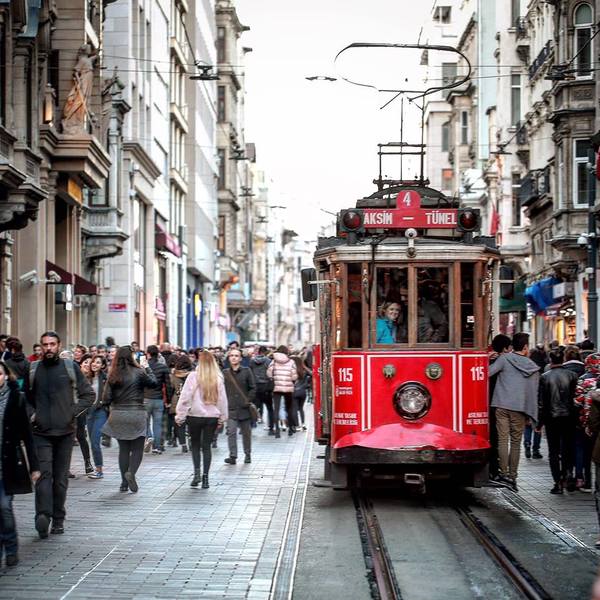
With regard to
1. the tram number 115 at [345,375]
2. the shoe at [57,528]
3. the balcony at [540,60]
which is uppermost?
the balcony at [540,60]

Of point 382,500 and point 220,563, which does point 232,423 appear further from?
point 220,563

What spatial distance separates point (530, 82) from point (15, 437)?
42993 millimetres

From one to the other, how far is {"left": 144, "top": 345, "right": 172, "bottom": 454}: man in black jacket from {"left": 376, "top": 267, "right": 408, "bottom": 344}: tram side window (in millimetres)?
8056

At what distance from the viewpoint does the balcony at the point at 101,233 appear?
1624 inches

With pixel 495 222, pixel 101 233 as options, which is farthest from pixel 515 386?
pixel 495 222

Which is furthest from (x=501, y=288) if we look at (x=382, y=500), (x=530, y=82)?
(x=530, y=82)

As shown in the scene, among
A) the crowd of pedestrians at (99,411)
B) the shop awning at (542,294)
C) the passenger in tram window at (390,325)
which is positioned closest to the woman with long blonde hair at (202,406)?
the crowd of pedestrians at (99,411)

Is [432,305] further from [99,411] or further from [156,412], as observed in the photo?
[156,412]

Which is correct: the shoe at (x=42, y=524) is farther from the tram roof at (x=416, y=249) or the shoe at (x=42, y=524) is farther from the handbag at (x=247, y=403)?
the handbag at (x=247, y=403)

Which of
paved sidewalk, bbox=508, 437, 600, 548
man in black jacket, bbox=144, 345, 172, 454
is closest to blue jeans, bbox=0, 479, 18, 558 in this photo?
paved sidewalk, bbox=508, 437, 600, 548

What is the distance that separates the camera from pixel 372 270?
15.7 m

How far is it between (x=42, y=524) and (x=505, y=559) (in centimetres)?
407

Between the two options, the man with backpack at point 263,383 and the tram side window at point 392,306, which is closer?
the tram side window at point 392,306

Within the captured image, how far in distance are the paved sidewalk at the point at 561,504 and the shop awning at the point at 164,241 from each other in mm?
35563
